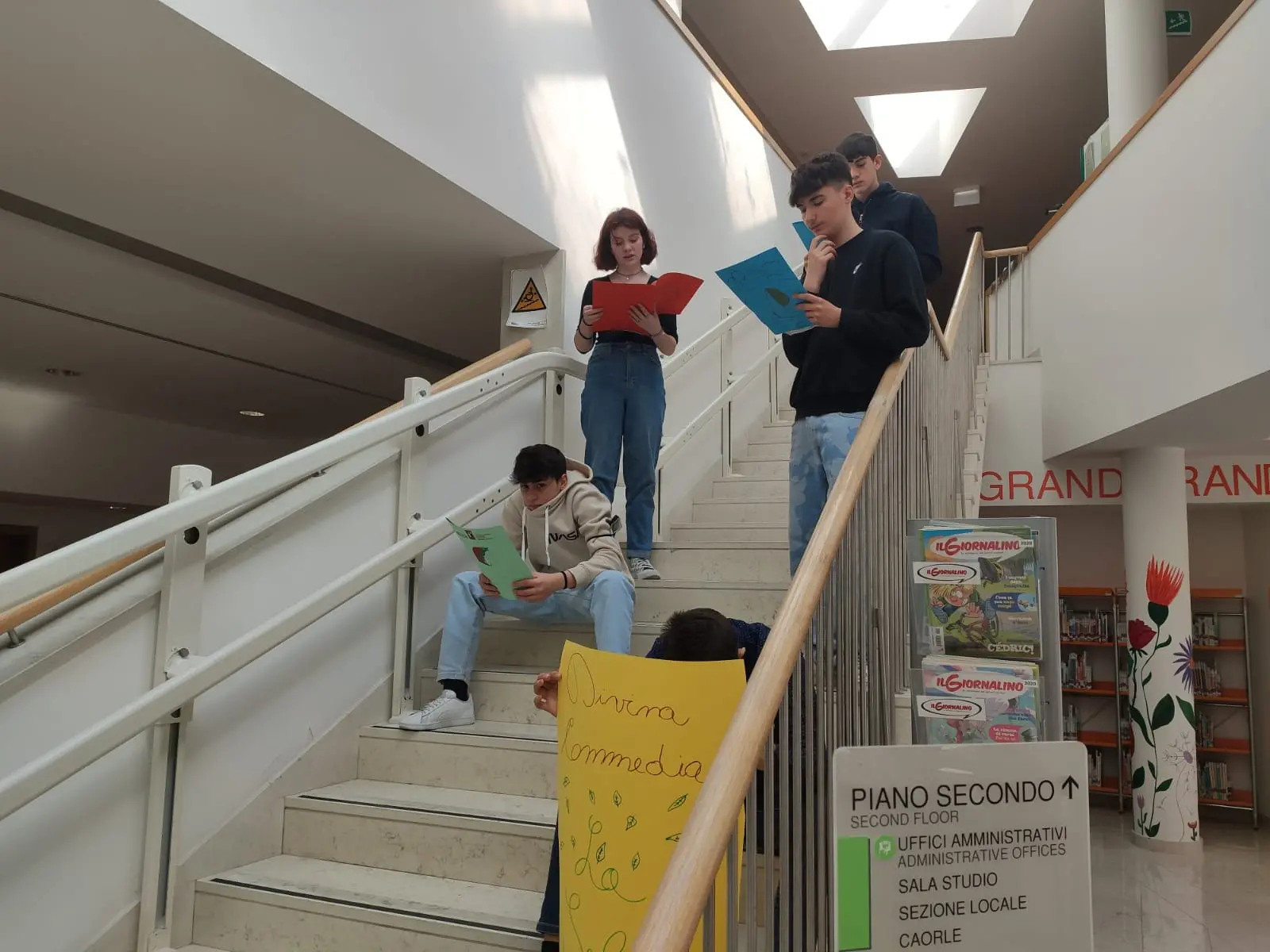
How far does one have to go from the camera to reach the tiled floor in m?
4.25

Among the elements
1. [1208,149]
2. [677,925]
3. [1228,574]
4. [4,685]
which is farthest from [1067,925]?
[1228,574]

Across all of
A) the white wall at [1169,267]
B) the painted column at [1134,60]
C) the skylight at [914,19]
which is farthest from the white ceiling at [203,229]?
the painted column at [1134,60]

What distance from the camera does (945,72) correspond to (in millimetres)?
8047

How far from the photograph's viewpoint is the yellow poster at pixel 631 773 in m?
1.32

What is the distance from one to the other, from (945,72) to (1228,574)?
4.79m

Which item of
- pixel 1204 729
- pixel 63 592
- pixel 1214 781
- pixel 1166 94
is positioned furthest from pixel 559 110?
pixel 1214 781

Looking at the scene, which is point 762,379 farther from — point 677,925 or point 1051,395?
point 677,925

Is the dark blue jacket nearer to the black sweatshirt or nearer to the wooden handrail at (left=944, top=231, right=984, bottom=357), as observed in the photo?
the black sweatshirt

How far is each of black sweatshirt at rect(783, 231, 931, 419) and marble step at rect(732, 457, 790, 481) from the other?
2.28 m

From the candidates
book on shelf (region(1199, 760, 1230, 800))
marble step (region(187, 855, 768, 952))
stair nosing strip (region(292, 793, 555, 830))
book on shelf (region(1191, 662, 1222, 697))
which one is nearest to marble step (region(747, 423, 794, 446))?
stair nosing strip (region(292, 793, 555, 830))

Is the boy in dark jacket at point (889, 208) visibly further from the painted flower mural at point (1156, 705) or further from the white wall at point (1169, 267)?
the painted flower mural at point (1156, 705)

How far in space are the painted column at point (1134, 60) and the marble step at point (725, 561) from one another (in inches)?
192

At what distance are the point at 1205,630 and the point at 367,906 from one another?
297 inches

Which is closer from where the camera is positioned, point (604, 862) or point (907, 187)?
point (604, 862)
